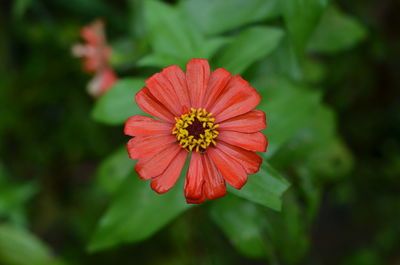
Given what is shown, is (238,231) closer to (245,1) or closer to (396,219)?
(245,1)

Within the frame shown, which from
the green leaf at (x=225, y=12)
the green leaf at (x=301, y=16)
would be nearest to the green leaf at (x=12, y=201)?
the green leaf at (x=225, y=12)

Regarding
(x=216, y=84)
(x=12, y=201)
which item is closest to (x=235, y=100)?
(x=216, y=84)

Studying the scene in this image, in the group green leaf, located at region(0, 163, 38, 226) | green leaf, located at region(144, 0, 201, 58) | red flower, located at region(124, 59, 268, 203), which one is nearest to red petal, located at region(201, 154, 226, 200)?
red flower, located at region(124, 59, 268, 203)

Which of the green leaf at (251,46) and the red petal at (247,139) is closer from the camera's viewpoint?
the red petal at (247,139)

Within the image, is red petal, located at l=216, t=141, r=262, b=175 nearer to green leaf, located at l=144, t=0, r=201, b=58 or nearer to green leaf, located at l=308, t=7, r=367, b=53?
green leaf, located at l=144, t=0, r=201, b=58

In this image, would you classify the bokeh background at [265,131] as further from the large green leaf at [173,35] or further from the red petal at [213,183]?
the red petal at [213,183]
